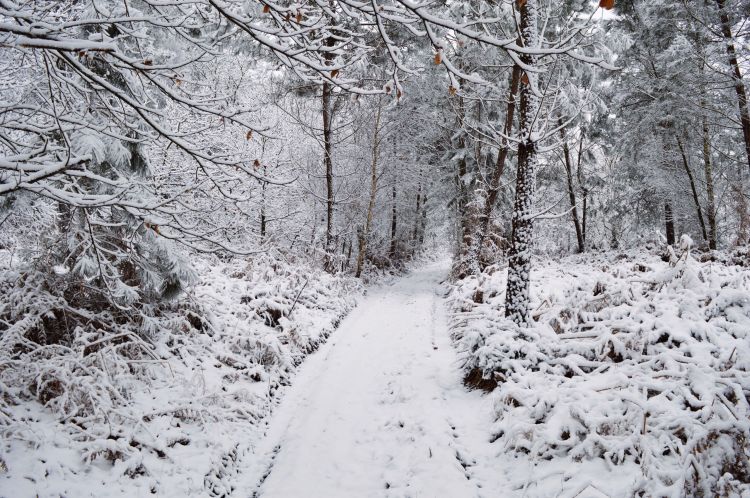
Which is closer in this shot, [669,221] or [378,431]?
[378,431]

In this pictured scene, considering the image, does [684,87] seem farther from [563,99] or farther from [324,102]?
[324,102]

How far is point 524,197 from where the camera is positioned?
642cm

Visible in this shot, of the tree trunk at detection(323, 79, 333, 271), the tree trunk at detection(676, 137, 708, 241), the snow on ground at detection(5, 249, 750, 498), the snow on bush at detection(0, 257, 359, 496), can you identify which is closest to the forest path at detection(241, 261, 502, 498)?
the snow on ground at detection(5, 249, 750, 498)

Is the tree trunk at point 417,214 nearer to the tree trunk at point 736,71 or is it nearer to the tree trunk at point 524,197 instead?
the tree trunk at point 736,71

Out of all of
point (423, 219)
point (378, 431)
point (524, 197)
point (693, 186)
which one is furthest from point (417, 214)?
point (378, 431)

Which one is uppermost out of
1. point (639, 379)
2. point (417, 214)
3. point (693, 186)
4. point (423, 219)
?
point (693, 186)

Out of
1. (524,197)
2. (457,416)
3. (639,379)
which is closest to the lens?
(639,379)

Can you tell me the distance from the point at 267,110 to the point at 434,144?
909 cm

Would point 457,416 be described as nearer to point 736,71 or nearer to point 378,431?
point 378,431

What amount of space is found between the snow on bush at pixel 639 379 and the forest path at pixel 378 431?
492 mm

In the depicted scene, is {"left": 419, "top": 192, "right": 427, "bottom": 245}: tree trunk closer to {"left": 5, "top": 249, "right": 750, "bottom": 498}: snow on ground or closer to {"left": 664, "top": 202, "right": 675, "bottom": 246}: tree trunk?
{"left": 664, "top": 202, "right": 675, "bottom": 246}: tree trunk

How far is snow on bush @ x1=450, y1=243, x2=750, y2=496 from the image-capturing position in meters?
3.37

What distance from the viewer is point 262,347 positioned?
286 inches

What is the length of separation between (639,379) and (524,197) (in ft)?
10.2
